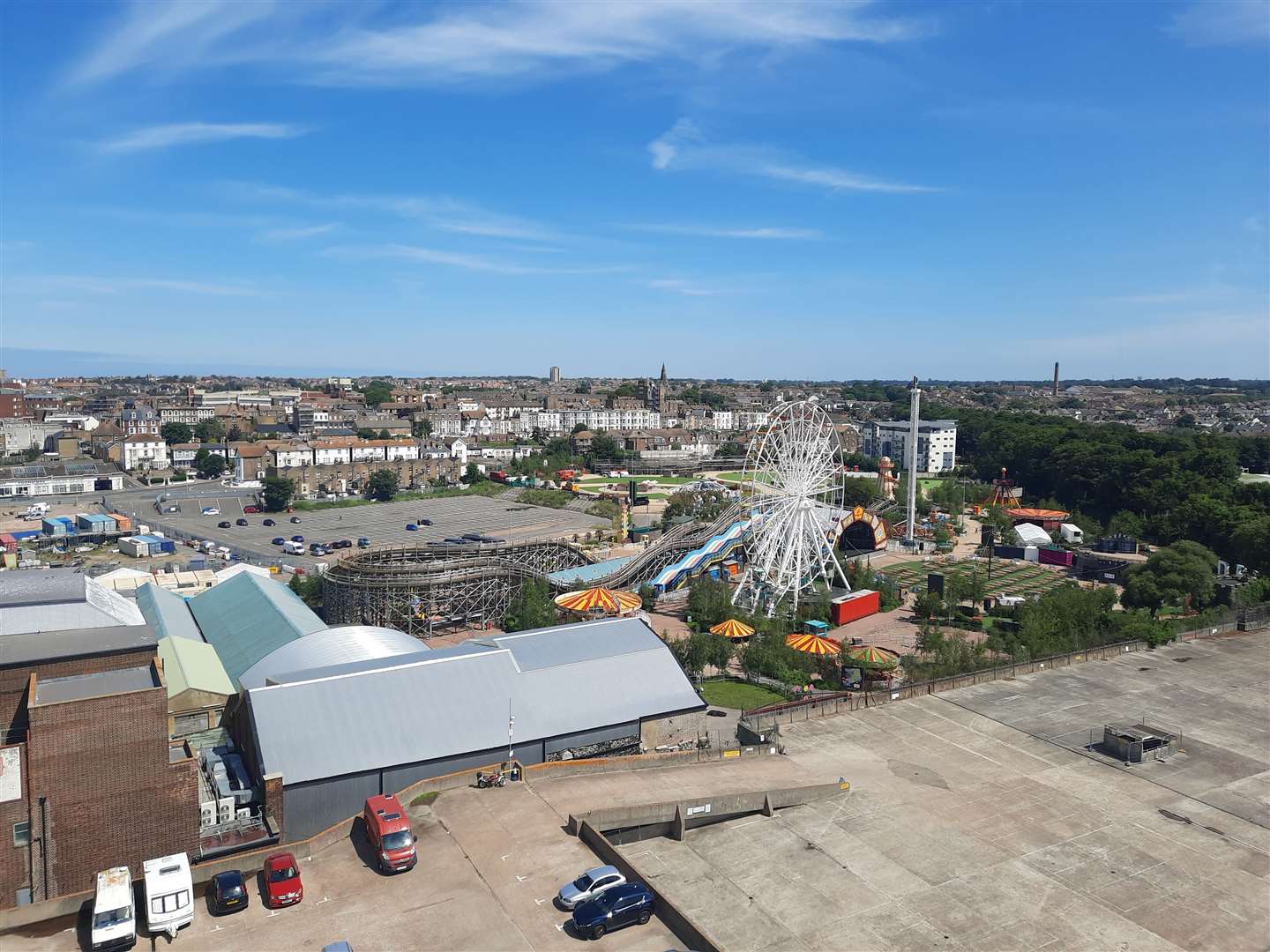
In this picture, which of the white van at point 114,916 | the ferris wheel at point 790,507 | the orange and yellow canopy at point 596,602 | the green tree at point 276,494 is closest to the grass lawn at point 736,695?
the orange and yellow canopy at point 596,602

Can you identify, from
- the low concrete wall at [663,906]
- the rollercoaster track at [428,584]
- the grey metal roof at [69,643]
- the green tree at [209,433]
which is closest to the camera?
the low concrete wall at [663,906]

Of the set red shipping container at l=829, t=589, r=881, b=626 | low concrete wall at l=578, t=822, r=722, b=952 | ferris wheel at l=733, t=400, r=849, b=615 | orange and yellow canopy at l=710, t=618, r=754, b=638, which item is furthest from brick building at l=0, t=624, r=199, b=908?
red shipping container at l=829, t=589, r=881, b=626

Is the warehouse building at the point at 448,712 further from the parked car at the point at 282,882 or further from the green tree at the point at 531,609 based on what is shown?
the green tree at the point at 531,609

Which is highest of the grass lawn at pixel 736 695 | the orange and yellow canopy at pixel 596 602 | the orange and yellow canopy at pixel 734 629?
the orange and yellow canopy at pixel 596 602

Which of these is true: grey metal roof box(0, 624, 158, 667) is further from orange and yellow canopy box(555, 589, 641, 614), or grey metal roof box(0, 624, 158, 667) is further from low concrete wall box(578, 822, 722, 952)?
orange and yellow canopy box(555, 589, 641, 614)

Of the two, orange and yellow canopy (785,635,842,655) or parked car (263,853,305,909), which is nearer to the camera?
parked car (263,853,305,909)

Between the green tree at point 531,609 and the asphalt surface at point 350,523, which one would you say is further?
the asphalt surface at point 350,523

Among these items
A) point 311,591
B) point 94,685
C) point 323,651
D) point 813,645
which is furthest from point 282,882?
point 311,591
